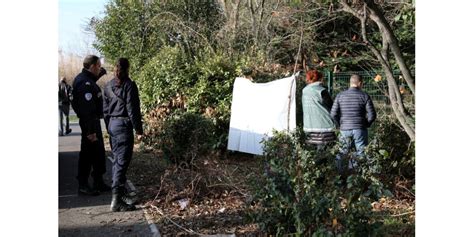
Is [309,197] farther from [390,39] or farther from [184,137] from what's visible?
[184,137]

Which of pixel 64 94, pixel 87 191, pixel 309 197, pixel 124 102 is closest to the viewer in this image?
pixel 309 197

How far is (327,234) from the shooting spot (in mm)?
4004

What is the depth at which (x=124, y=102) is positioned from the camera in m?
6.22

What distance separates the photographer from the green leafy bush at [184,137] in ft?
26.1

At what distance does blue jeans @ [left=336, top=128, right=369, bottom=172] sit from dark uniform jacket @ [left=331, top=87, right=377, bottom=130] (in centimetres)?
7

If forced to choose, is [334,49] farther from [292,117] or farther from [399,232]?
[399,232]

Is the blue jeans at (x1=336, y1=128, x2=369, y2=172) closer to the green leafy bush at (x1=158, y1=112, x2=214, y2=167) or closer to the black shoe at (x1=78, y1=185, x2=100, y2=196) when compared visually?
→ the green leafy bush at (x1=158, y1=112, x2=214, y2=167)

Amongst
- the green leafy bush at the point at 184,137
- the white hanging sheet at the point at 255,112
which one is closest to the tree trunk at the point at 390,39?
the green leafy bush at the point at 184,137

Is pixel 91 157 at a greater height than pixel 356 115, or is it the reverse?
pixel 356 115

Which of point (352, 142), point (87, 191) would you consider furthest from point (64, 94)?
point (352, 142)

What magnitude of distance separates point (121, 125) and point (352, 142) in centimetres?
292

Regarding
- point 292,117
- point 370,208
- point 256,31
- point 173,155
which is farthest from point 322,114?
point 256,31

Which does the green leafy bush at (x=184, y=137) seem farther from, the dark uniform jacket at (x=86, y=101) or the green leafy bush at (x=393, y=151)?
the green leafy bush at (x=393, y=151)

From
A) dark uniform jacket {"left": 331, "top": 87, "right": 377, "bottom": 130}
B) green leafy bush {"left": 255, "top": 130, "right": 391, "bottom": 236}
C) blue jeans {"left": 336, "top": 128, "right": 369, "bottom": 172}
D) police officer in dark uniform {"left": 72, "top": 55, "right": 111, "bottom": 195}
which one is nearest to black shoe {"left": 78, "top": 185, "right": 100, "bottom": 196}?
police officer in dark uniform {"left": 72, "top": 55, "right": 111, "bottom": 195}
